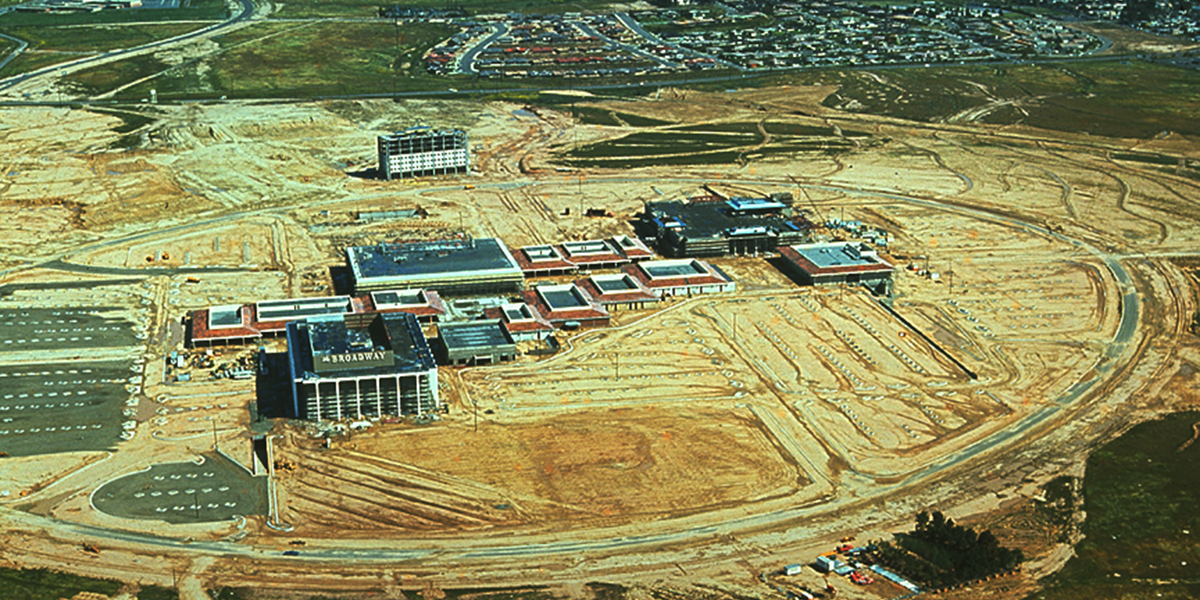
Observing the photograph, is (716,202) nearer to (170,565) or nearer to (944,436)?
(944,436)

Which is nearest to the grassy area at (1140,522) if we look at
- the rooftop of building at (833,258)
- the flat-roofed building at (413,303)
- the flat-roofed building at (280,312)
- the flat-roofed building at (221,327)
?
the rooftop of building at (833,258)

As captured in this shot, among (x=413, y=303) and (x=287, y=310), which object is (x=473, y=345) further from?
(x=287, y=310)

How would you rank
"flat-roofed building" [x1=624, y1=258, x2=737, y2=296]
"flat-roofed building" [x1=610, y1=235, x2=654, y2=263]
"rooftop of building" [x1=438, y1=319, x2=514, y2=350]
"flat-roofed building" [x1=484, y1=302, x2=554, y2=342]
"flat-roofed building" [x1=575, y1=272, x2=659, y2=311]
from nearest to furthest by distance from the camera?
"rooftop of building" [x1=438, y1=319, x2=514, y2=350]
"flat-roofed building" [x1=484, y1=302, x2=554, y2=342]
"flat-roofed building" [x1=575, y1=272, x2=659, y2=311]
"flat-roofed building" [x1=624, y1=258, x2=737, y2=296]
"flat-roofed building" [x1=610, y1=235, x2=654, y2=263]

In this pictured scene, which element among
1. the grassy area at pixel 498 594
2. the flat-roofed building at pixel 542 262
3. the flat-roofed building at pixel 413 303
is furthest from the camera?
the flat-roofed building at pixel 542 262

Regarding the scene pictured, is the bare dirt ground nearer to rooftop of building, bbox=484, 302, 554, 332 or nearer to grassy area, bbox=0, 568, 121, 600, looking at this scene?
grassy area, bbox=0, 568, 121, 600

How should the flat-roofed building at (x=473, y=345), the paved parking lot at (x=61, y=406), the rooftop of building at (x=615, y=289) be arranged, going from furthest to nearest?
1. the rooftop of building at (x=615, y=289)
2. the flat-roofed building at (x=473, y=345)
3. the paved parking lot at (x=61, y=406)

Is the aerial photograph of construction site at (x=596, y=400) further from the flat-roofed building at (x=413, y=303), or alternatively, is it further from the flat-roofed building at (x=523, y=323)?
the flat-roofed building at (x=523, y=323)

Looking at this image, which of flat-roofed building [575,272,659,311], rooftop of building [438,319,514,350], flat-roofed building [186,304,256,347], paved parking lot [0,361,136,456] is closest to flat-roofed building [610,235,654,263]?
flat-roofed building [575,272,659,311]
